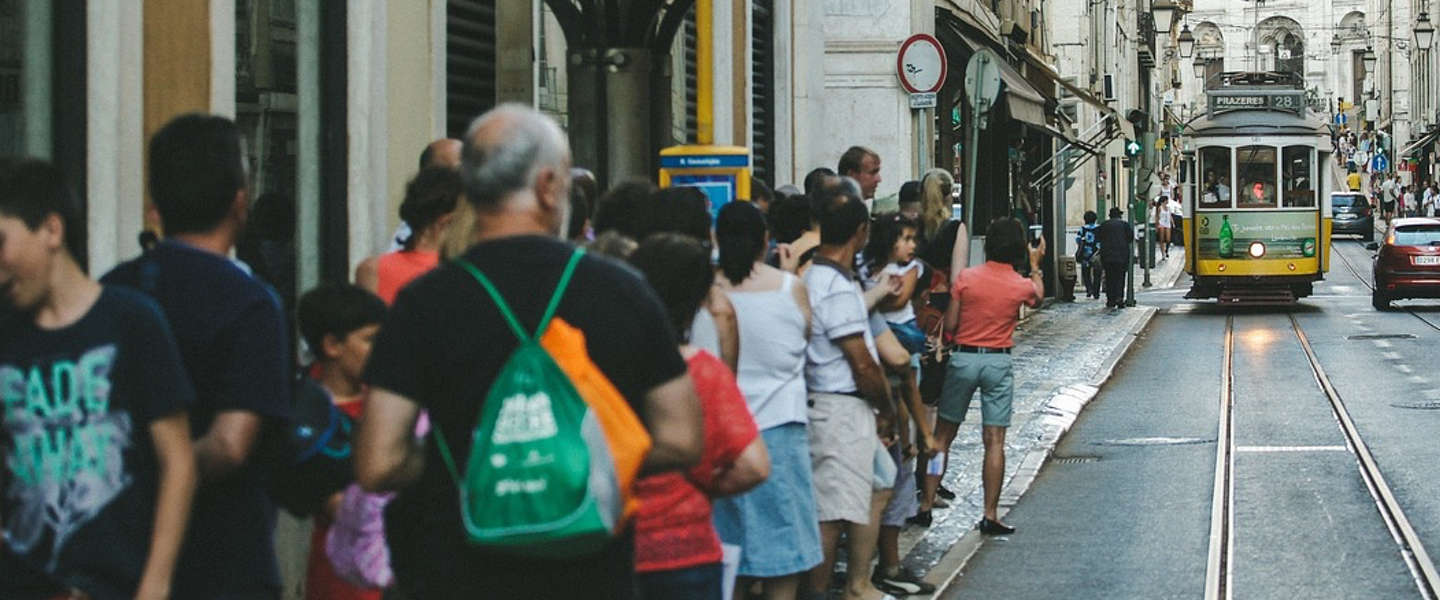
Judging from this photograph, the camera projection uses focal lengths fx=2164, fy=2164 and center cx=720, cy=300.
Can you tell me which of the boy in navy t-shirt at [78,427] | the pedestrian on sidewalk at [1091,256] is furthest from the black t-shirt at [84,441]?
the pedestrian on sidewalk at [1091,256]

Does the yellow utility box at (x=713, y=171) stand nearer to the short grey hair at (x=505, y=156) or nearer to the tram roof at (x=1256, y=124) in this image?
the short grey hair at (x=505, y=156)

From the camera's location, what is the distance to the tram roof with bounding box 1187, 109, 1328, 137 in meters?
32.5

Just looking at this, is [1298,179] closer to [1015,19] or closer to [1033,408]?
[1015,19]

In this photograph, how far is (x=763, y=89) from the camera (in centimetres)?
1653

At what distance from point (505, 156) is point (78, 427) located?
890 mm

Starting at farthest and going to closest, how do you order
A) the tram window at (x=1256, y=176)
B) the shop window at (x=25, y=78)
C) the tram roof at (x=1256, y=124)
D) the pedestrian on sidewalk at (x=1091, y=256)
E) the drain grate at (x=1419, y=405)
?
the pedestrian on sidewalk at (x=1091, y=256)
the tram roof at (x=1256, y=124)
the tram window at (x=1256, y=176)
the drain grate at (x=1419, y=405)
the shop window at (x=25, y=78)

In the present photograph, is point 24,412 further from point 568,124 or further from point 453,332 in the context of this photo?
point 568,124

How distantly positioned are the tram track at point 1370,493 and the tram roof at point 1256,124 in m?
15.3

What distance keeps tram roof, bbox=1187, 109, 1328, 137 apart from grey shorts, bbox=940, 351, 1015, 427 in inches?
917

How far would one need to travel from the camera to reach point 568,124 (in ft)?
40.0

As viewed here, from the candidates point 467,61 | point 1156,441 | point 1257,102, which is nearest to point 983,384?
point 467,61

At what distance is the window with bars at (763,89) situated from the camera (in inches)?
637

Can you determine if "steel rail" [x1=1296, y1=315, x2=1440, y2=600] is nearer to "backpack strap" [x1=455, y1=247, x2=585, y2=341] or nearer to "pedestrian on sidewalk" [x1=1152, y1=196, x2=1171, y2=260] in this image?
"backpack strap" [x1=455, y1=247, x2=585, y2=341]

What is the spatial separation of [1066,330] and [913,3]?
6102 mm
